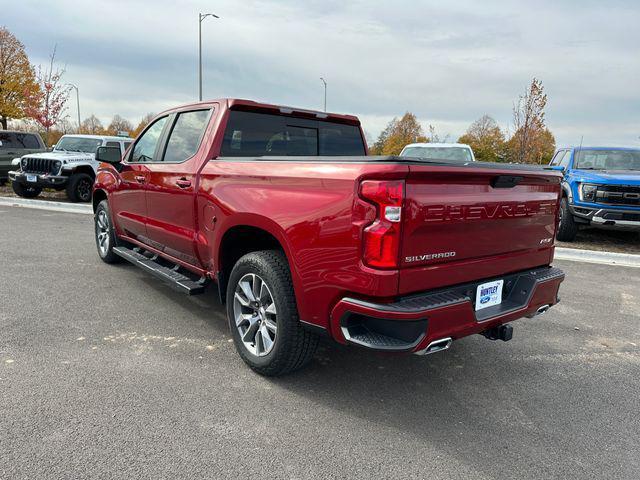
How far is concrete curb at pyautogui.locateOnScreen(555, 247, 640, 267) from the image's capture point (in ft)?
23.7

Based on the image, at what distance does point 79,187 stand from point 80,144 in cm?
164

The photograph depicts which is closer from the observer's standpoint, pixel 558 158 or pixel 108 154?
pixel 108 154

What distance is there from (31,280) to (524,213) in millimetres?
5060

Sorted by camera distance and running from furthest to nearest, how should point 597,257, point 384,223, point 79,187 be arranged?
point 79,187 → point 597,257 → point 384,223

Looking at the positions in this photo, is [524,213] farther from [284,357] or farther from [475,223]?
[284,357]

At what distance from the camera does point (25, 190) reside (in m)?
13.5

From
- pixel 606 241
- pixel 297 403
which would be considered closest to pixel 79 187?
pixel 297 403

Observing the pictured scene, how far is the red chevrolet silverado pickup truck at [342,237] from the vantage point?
237 centimetres

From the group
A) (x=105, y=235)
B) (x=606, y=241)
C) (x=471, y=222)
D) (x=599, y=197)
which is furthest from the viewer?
(x=606, y=241)

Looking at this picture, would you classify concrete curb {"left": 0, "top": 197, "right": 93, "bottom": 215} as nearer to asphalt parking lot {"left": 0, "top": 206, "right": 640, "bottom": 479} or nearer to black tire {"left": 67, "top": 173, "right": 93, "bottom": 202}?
black tire {"left": 67, "top": 173, "right": 93, "bottom": 202}

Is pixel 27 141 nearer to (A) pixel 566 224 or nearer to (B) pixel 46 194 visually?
(B) pixel 46 194

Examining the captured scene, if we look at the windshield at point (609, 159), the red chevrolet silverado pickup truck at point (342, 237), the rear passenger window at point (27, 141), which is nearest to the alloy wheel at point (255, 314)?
the red chevrolet silverado pickup truck at point (342, 237)

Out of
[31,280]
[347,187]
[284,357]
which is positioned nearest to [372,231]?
[347,187]

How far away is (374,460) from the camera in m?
2.37
